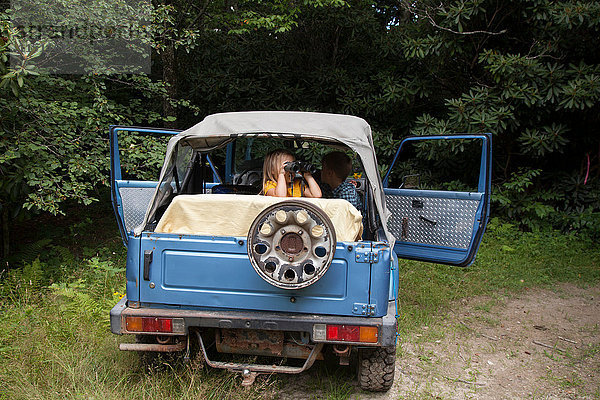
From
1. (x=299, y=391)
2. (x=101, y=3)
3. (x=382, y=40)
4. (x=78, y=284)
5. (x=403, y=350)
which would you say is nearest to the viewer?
(x=299, y=391)

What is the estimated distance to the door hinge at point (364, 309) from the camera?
3221 mm

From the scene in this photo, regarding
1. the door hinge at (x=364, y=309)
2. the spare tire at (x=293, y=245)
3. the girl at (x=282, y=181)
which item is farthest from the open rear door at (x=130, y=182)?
the door hinge at (x=364, y=309)

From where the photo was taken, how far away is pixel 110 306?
503cm

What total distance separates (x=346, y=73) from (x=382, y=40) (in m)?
0.99

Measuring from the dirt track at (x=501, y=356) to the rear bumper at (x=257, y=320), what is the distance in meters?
0.74

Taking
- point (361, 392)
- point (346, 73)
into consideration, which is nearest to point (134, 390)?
point (361, 392)

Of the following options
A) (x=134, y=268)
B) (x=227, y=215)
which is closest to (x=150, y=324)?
(x=134, y=268)

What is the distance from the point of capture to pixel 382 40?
10312 millimetres

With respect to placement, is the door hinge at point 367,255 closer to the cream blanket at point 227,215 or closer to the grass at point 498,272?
the cream blanket at point 227,215

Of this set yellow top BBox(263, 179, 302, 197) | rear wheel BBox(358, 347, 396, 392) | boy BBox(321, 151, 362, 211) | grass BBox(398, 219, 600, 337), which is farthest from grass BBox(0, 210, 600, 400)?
boy BBox(321, 151, 362, 211)

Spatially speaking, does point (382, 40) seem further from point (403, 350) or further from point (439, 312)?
point (403, 350)

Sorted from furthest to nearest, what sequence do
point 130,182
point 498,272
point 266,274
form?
point 498,272
point 130,182
point 266,274

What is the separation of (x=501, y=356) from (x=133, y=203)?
13.1 ft

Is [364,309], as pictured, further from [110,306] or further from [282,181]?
[110,306]
